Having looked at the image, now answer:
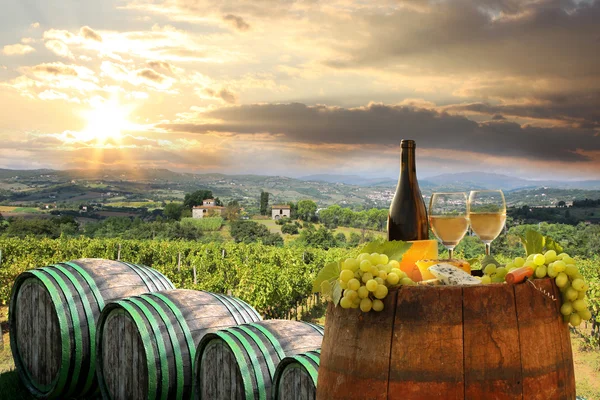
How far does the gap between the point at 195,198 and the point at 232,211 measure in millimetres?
10270

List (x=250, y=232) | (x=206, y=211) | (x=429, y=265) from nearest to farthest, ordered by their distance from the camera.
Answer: (x=429, y=265), (x=250, y=232), (x=206, y=211)

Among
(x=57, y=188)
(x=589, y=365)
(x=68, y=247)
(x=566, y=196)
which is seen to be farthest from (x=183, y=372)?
(x=57, y=188)

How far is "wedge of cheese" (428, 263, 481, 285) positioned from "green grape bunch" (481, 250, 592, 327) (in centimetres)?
7

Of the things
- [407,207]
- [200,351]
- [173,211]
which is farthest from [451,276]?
[173,211]

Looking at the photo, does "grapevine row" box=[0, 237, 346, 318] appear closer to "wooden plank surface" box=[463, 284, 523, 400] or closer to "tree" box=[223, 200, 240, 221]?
"wooden plank surface" box=[463, 284, 523, 400]

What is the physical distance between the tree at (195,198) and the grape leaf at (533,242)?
80840 mm

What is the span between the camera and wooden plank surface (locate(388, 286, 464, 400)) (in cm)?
151

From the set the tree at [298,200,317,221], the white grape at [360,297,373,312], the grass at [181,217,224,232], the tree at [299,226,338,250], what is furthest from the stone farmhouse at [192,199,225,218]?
the white grape at [360,297,373,312]

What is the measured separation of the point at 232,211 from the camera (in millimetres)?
77188

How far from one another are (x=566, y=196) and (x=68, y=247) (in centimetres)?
5301

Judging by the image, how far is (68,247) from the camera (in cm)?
2100

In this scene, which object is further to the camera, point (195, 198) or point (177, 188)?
point (177, 188)

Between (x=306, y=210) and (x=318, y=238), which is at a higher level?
(x=306, y=210)

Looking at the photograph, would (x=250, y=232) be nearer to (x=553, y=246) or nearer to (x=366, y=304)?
(x=553, y=246)
